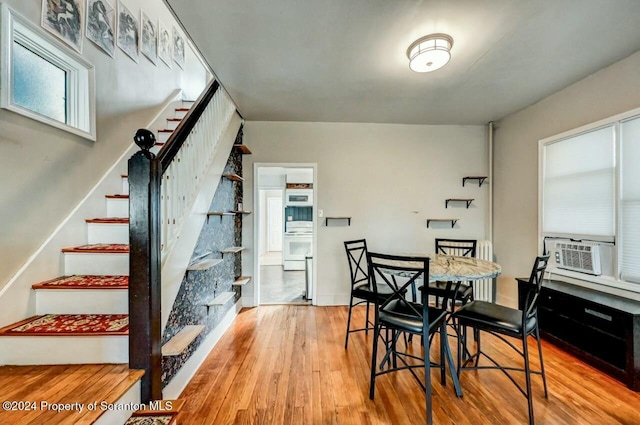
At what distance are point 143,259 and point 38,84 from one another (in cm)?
168

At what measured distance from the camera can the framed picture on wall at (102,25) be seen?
7.30 feet

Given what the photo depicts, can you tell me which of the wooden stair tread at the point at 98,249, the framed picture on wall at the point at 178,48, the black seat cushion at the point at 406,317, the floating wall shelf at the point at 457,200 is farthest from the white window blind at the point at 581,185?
the framed picture on wall at the point at 178,48

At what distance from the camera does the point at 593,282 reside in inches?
99.6

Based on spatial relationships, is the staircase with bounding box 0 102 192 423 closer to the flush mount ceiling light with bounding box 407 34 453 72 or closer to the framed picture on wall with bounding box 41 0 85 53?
the framed picture on wall with bounding box 41 0 85 53

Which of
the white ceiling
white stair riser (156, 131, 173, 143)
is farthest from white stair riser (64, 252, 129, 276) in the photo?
the white ceiling

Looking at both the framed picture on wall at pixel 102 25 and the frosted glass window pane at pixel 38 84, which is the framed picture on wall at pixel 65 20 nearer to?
the framed picture on wall at pixel 102 25

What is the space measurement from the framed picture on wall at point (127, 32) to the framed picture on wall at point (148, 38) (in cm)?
9

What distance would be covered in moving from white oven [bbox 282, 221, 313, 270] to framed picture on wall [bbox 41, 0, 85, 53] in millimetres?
5006

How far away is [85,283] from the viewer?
66.6 inches

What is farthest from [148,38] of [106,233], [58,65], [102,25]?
[106,233]

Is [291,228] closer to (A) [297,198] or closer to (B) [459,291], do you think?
(A) [297,198]

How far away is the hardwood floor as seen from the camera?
1679 millimetres

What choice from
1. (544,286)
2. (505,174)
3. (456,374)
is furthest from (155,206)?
(505,174)

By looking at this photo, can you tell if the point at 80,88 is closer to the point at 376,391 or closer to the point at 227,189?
the point at 227,189
